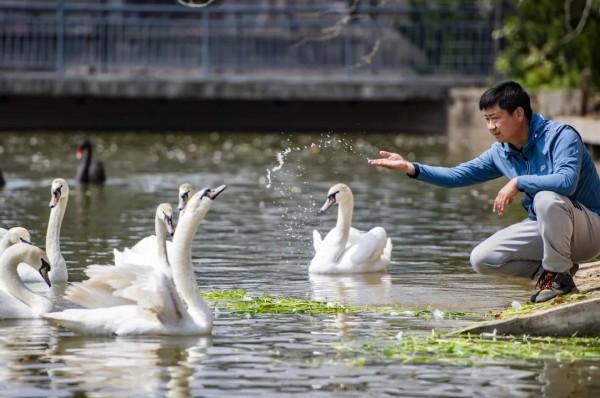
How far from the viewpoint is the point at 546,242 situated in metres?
11.0

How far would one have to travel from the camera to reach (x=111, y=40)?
4166 centimetres

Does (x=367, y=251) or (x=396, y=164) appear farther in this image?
(x=367, y=251)

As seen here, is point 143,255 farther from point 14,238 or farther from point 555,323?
point 555,323

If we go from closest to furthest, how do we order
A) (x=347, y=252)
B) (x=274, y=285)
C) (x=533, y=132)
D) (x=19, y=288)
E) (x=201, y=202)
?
(x=201, y=202) < (x=533, y=132) < (x=19, y=288) < (x=274, y=285) < (x=347, y=252)

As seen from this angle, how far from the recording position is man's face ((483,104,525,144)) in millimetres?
10984

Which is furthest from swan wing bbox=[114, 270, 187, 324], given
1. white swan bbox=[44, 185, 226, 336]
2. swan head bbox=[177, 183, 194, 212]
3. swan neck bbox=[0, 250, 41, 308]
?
swan head bbox=[177, 183, 194, 212]

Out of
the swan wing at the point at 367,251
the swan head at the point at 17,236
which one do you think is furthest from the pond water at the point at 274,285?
the swan head at the point at 17,236

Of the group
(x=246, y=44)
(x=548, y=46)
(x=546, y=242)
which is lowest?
(x=546, y=242)

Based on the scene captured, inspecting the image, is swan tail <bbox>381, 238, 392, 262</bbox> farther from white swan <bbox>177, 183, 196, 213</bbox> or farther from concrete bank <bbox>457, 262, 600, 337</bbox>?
concrete bank <bbox>457, 262, 600, 337</bbox>

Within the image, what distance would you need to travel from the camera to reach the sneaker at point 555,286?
436 inches

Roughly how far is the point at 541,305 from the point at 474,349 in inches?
50.8

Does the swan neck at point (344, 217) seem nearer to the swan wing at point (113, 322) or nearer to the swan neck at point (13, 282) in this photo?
the swan neck at point (13, 282)

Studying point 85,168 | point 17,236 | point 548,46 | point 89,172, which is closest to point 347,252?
point 17,236

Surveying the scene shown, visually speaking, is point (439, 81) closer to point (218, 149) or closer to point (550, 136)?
point (218, 149)
